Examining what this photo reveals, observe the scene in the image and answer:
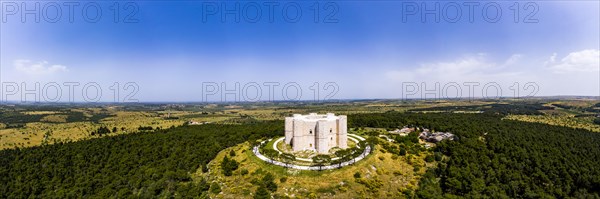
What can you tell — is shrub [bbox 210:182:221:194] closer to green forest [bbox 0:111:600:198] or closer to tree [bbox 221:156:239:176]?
green forest [bbox 0:111:600:198]

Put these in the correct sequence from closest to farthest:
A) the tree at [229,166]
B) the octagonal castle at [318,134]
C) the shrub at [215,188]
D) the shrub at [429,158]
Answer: the shrub at [215,188] → the tree at [229,166] → the octagonal castle at [318,134] → the shrub at [429,158]

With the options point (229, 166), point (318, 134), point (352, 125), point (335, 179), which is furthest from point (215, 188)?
point (352, 125)

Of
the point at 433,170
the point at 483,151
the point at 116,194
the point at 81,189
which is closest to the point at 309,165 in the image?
the point at 433,170

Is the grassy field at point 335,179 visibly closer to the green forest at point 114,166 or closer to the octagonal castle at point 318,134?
the green forest at point 114,166

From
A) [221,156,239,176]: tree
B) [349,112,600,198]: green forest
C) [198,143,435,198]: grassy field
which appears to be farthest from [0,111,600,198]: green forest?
[198,143,435,198]: grassy field

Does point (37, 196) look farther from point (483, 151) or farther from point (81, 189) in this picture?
point (483, 151)

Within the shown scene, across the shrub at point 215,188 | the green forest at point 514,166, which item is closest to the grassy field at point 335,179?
the shrub at point 215,188

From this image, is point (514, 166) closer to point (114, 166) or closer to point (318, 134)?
point (318, 134)
